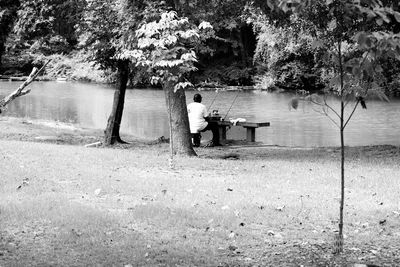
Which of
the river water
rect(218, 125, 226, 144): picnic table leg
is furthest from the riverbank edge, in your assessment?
the river water

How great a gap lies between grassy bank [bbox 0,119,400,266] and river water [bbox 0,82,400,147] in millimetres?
8285

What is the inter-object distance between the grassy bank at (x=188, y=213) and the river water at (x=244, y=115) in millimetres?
8285

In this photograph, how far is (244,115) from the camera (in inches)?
1124

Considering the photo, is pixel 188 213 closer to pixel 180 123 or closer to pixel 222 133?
pixel 180 123

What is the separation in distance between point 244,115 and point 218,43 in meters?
22.5

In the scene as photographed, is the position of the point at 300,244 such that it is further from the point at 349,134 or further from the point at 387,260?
the point at 349,134

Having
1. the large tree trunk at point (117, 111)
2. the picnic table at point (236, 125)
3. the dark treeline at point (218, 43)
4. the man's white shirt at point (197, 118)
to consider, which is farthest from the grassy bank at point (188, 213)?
the large tree trunk at point (117, 111)

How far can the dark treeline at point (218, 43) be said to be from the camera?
13.0m

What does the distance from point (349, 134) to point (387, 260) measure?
1710cm

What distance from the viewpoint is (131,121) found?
25891 mm

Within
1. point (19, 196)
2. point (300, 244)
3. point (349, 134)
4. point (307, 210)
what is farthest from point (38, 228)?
point (349, 134)

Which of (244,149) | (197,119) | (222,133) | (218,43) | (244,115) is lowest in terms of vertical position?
(244,115)

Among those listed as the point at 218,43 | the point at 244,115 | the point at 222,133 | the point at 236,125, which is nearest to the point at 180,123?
the point at 236,125

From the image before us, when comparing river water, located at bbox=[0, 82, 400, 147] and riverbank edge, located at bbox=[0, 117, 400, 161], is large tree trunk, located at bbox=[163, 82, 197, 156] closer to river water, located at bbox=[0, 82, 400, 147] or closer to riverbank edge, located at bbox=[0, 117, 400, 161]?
riverbank edge, located at bbox=[0, 117, 400, 161]
